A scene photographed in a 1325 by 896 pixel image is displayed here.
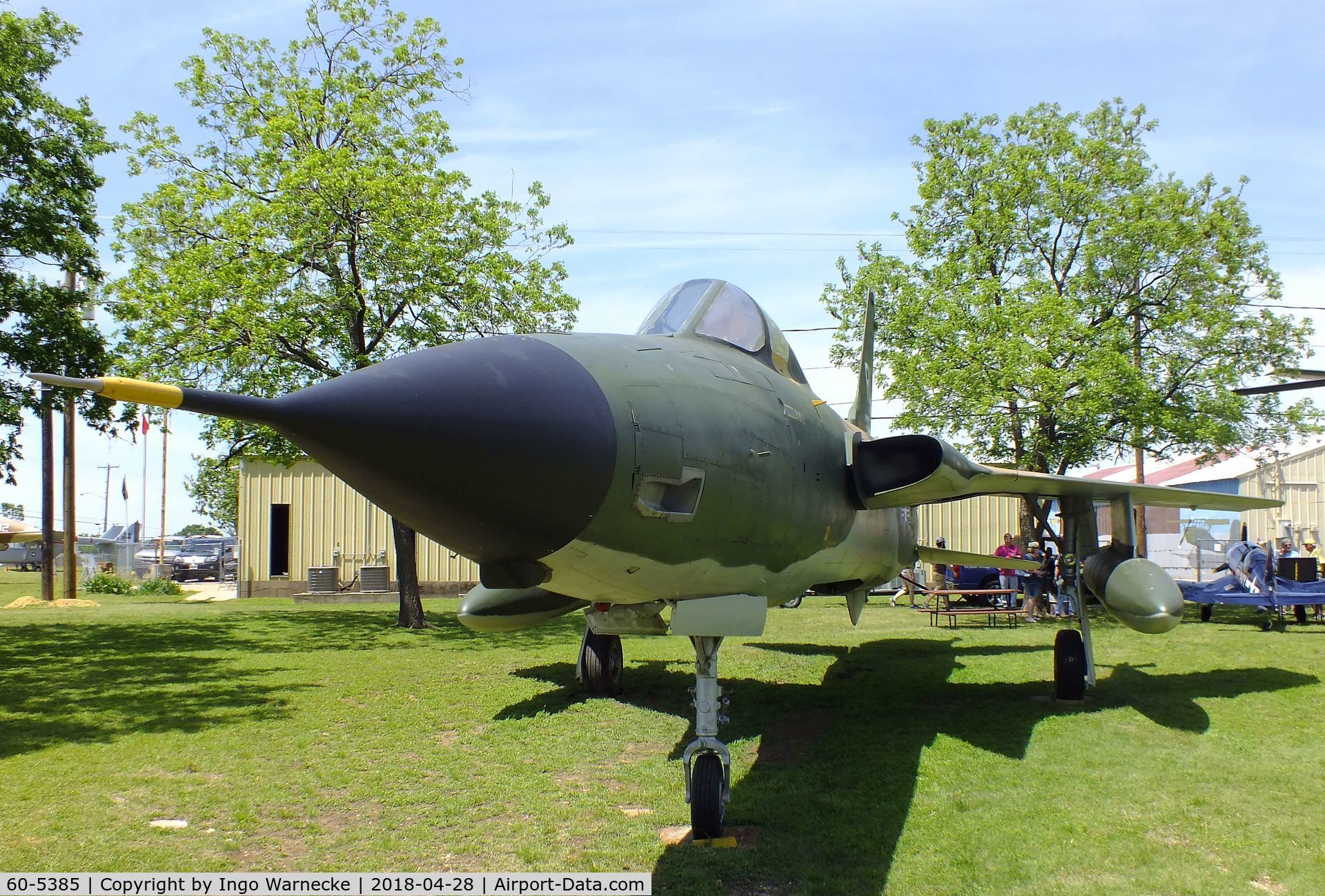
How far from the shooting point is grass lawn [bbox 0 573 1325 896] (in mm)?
5203

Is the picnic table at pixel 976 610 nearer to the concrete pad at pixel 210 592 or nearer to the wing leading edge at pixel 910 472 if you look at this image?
the wing leading edge at pixel 910 472

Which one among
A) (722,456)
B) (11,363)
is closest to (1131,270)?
(722,456)

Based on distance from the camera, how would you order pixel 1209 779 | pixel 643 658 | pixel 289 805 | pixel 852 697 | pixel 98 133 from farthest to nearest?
pixel 98 133 → pixel 643 658 → pixel 852 697 → pixel 1209 779 → pixel 289 805

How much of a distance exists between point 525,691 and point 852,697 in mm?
3617

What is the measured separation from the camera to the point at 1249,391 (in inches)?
785

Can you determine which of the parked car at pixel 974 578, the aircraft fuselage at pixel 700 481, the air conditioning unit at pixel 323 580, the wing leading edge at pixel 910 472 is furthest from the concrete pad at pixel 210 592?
the aircraft fuselage at pixel 700 481

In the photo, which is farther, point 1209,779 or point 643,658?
point 643,658

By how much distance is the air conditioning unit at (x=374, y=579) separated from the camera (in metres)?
25.8

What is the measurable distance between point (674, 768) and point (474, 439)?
4484 millimetres

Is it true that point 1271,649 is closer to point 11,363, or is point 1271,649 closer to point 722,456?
point 722,456

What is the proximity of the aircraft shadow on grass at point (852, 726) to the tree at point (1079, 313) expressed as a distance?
668cm

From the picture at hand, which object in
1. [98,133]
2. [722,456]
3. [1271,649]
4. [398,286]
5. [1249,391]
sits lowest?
[1271,649]

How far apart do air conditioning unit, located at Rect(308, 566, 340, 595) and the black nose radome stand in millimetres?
22608

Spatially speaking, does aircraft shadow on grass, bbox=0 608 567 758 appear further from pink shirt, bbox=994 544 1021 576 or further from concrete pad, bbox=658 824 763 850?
pink shirt, bbox=994 544 1021 576
